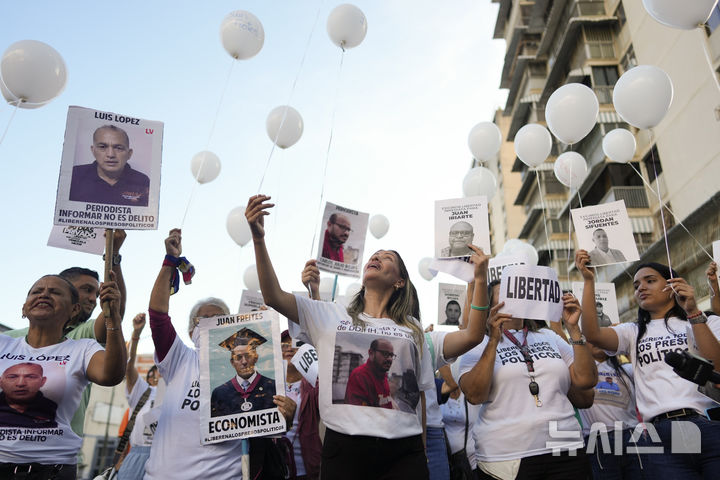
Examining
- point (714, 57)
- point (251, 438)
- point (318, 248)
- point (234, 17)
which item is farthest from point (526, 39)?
point (251, 438)

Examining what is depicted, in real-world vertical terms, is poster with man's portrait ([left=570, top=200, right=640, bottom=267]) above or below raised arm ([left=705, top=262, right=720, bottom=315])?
above

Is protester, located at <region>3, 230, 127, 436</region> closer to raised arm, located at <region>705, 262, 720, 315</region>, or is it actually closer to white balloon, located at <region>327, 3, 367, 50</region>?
raised arm, located at <region>705, 262, 720, 315</region>

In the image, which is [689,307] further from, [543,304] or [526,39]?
[526,39]

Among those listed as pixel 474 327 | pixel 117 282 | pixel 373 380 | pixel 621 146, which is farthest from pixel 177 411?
pixel 621 146

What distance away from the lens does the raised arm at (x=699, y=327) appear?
3.27 metres

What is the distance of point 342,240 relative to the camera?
15.7 feet

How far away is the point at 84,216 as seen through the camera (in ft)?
10.9

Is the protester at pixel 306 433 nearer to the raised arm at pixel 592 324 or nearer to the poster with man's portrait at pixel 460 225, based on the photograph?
the poster with man's portrait at pixel 460 225

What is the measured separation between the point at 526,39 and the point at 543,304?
1057 inches

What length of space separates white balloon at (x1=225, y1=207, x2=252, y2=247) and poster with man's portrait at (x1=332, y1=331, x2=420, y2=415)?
18.7ft

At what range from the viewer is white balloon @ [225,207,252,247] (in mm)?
8352

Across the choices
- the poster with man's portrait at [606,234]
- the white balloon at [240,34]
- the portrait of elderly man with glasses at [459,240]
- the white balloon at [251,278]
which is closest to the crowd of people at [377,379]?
the portrait of elderly man with glasses at [459,240]

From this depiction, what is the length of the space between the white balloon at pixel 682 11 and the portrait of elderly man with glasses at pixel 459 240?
2835mm

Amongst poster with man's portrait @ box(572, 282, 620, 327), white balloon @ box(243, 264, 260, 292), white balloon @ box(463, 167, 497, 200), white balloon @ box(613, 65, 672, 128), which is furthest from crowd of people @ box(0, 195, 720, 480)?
white balloon @ box(243, 264, 260, 292)
